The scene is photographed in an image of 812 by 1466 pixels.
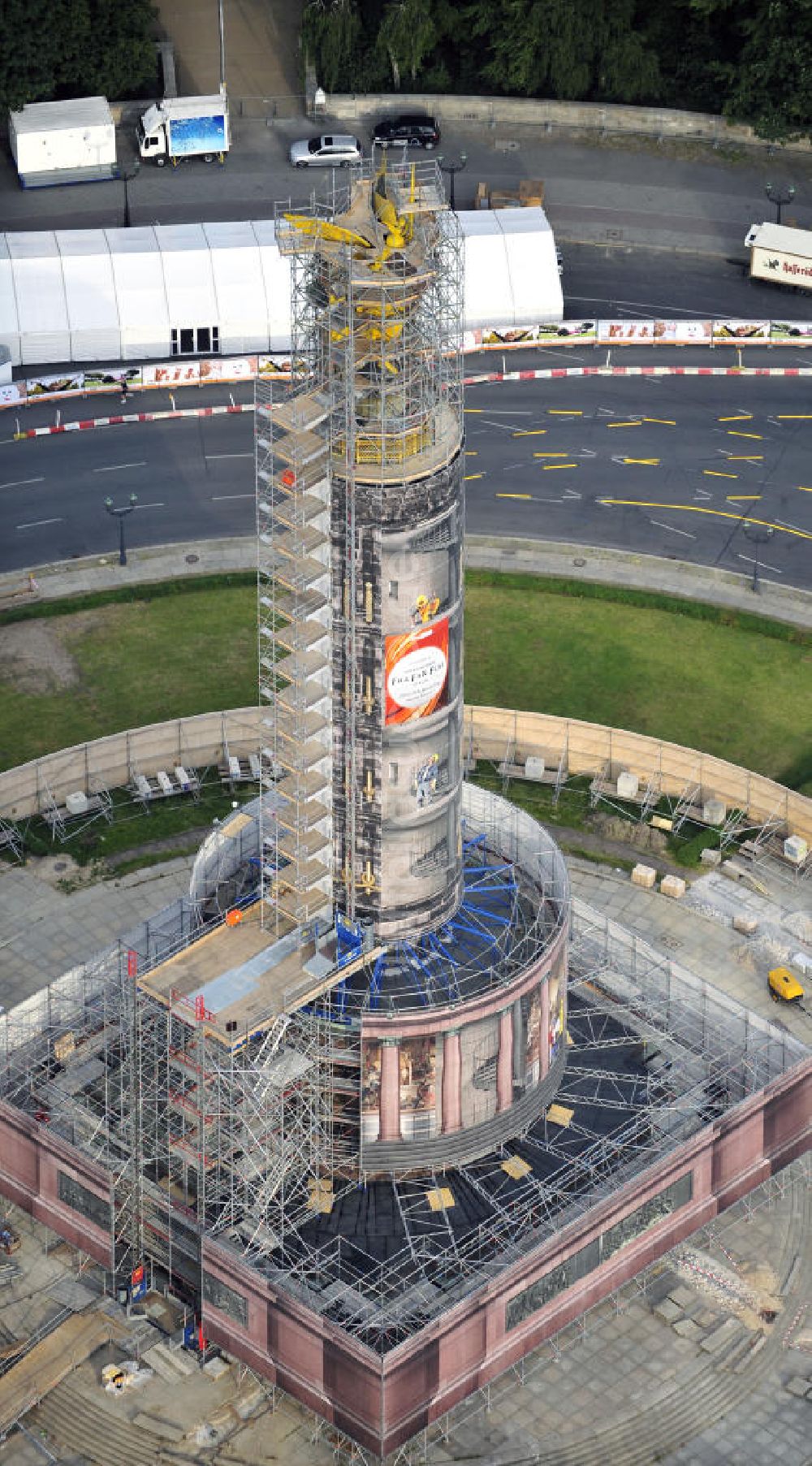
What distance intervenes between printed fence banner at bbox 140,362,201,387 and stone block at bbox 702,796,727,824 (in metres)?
55.8

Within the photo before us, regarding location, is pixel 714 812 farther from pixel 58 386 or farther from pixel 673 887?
pixel 58 386

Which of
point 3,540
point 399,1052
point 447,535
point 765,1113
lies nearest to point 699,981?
point 765,1113

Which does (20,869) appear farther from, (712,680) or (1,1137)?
(712,680)

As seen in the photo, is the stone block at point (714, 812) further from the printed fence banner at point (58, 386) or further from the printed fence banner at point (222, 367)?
the printed fence banner at point (58, 386)

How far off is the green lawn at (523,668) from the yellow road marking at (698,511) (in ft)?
35.6

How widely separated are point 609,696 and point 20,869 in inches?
1471

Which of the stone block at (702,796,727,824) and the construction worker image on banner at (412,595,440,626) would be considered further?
the stone block at (702,796,727,824)

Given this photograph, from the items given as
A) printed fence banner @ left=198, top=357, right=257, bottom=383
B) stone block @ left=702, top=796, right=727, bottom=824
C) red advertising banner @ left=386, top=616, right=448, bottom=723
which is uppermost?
red advertising banner @ left=386, top=616, right=448, bottom=723

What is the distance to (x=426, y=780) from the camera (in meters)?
128

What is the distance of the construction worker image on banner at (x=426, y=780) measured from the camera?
12731 centimetres

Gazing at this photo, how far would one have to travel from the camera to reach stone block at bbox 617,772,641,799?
6437 inches

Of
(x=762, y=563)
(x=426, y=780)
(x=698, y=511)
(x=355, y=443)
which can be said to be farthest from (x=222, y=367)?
(x=355, y=443)

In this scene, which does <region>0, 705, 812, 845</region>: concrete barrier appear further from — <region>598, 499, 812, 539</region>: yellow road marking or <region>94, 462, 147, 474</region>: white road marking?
<region>94, 462, 147, 474</region>: white road marking

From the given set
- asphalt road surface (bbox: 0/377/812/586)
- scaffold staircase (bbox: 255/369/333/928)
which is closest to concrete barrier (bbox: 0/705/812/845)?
asphalt road surface (bbox: 0/377/812/586)
